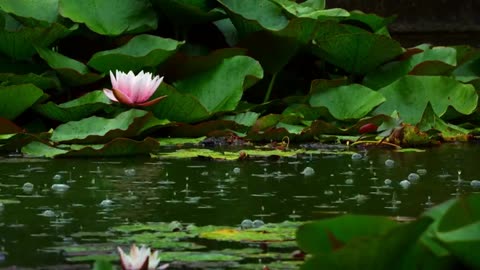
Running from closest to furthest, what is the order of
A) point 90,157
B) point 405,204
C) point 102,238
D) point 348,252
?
point 348,252 < point 102,238 < point 405,204 < point 90,157

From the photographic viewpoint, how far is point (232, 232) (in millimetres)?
2811

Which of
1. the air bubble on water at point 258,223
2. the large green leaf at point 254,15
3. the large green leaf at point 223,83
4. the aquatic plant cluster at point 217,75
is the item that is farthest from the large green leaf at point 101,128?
the air bubble on water at point 258,223

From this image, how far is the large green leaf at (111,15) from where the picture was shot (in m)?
5.59

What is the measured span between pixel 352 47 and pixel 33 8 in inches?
64.6

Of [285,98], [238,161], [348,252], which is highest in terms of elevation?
[285,98]

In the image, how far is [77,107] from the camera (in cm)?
514

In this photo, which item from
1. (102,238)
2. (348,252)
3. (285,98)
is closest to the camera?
(348,252)

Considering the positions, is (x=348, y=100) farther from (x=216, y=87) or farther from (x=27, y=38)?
(x=27, y=38)

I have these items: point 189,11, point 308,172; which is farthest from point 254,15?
point 308,172

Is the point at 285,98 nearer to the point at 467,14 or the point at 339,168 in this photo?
the point at 339,168

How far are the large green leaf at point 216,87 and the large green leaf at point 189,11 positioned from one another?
35 cm

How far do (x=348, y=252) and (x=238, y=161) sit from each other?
2831mm

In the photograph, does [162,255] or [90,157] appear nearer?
[162,255]

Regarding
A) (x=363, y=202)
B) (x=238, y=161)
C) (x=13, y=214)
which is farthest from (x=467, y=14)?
(x=13, y=214)
